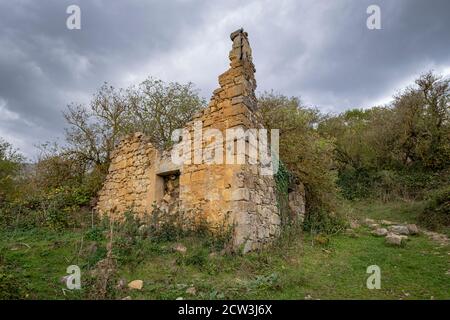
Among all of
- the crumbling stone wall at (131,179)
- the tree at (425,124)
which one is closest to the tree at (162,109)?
the crumbling stone wall at (131,179)

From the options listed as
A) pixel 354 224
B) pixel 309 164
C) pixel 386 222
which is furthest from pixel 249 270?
Result: pixel 386 222

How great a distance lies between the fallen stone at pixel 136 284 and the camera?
4355 mm

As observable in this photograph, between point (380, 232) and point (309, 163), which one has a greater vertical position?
point (309, 163)

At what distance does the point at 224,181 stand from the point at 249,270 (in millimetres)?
1830

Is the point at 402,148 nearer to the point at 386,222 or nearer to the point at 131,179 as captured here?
the point at 386,222

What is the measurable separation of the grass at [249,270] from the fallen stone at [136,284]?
0.08 meters

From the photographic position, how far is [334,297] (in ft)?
14.7

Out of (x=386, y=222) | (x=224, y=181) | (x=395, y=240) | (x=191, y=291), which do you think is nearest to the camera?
(x=191, y=291)

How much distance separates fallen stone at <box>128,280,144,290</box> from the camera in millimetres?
4355

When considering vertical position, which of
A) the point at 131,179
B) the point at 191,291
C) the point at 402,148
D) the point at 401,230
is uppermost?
the point at 402,148

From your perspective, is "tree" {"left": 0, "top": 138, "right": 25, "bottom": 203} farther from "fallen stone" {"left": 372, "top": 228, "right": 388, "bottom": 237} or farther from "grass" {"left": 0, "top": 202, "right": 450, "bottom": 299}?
"fallen stone" {"left": 372, "top": 228, "right": 388, "bottom": 237}

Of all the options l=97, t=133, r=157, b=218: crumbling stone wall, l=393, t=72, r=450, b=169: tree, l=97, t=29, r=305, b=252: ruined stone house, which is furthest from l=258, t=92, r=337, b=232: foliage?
l=393, t=72, r=450, b=169: tree

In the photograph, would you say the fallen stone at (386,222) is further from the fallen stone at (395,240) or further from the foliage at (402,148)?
the foliage at (402,148)

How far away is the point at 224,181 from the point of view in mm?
6285
